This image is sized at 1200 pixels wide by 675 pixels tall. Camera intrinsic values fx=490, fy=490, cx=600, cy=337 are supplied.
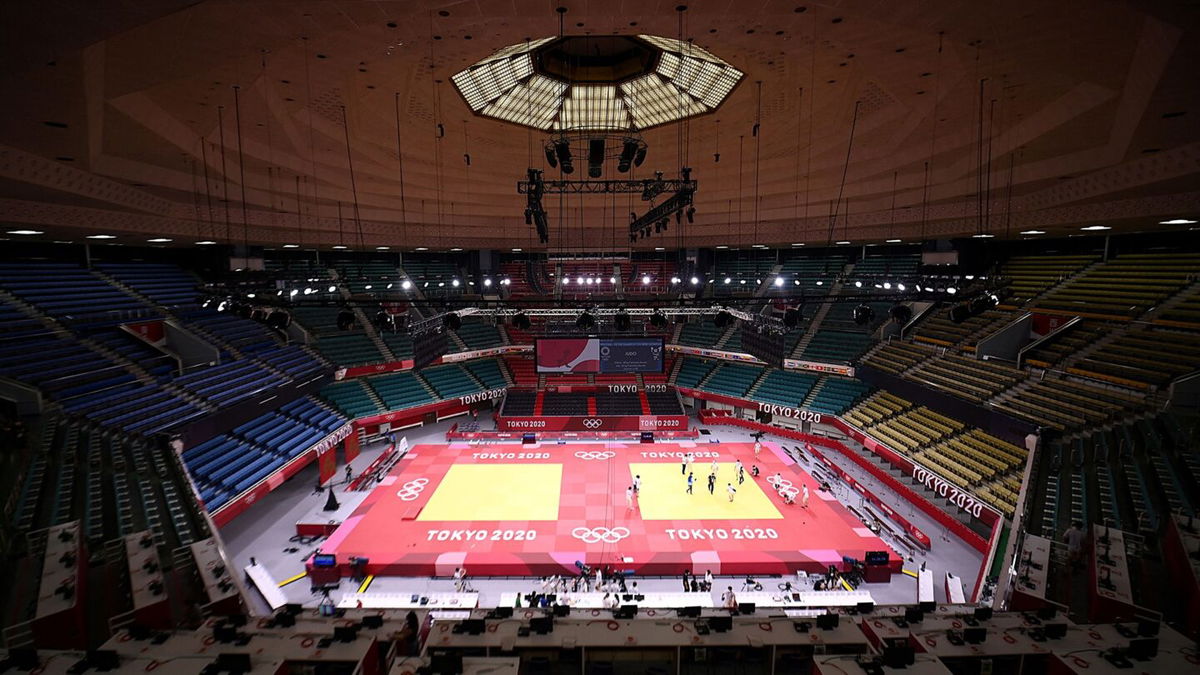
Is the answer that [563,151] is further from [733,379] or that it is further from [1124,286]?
[1124,286]

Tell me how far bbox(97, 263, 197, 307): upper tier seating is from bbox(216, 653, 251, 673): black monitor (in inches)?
798

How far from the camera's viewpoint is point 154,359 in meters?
16.6

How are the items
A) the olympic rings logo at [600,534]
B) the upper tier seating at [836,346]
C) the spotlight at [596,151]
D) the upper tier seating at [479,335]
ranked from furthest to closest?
the upper tier seating at [479,335] → the upper tier seating at [836,346] → the olympic rings logo at [600,534] → the spotlight at [596,151]

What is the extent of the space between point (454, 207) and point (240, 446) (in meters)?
10.9

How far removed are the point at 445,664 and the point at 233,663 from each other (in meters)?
1.92

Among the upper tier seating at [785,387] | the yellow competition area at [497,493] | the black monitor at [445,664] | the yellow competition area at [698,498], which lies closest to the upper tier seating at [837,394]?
the upper tier seating at [785,387]

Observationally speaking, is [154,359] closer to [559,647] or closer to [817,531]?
[559,647]

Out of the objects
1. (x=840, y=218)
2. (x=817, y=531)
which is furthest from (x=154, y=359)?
(x=840, y=218)

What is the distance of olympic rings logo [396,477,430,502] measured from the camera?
1663 centimetres

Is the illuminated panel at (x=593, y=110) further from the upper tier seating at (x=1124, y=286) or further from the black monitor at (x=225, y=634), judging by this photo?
the upper tier seating at (x=1124, y=286)

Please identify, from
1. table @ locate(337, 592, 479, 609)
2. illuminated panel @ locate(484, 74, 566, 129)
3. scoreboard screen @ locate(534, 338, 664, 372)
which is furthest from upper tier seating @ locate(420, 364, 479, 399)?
illuminated panel @ locate(484, 74, 566, 129)

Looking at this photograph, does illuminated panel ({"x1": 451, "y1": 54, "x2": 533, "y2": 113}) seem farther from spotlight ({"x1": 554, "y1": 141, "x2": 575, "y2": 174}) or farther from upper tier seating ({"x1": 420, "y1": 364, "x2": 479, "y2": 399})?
upper tier seating ({"x1": 420, "y1": 364, "x2": 479, "y2": 399})

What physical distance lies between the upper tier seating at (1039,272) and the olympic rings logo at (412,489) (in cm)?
2328

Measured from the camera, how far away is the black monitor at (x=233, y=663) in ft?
14.3
